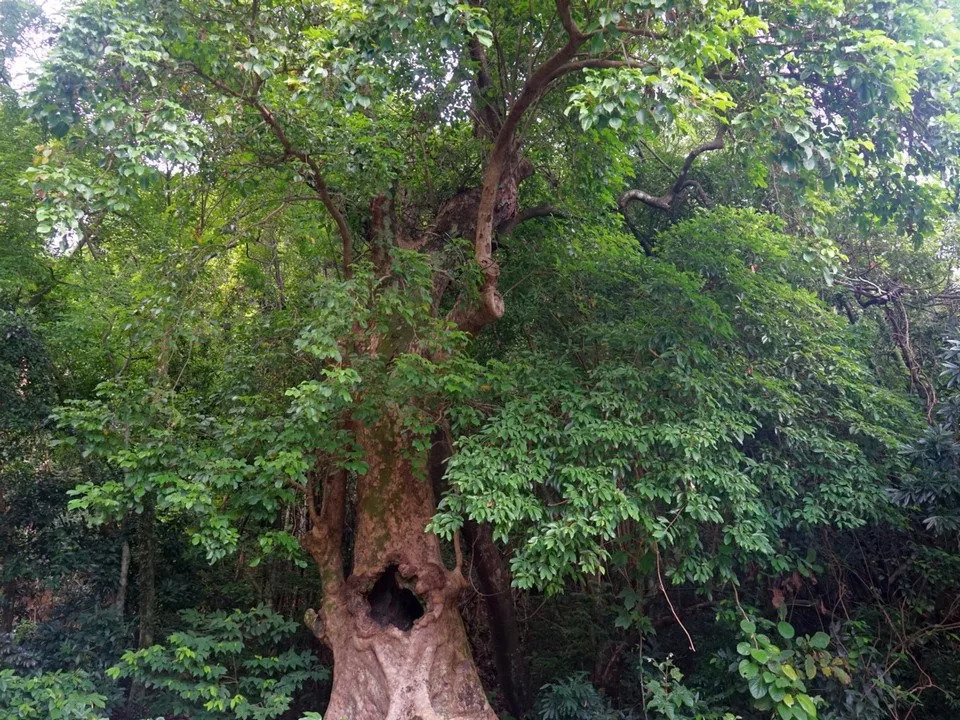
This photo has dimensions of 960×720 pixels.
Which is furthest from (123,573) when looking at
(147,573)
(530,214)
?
(530,214)

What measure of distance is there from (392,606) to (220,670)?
56.1 inches

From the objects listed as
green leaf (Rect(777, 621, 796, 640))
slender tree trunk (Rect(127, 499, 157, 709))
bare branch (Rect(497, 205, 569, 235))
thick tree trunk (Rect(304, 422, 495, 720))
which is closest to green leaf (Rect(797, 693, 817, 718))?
green leaf (Rect(777, 621, 796, 640))

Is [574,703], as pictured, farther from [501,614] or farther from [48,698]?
[48,698]

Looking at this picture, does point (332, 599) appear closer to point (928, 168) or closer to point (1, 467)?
point (1, 467)

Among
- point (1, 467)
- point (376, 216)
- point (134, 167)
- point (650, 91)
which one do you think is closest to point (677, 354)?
point (650, 91)

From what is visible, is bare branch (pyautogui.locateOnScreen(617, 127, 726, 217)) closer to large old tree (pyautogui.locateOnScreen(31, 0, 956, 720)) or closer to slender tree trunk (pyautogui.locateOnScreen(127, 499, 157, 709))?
large old tree (pyautogui.locateOnScreen(31, 0, 956, 720))

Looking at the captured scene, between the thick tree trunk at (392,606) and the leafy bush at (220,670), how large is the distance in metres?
0.59

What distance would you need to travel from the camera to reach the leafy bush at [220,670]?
5.71 meters

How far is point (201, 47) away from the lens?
5.18 meters

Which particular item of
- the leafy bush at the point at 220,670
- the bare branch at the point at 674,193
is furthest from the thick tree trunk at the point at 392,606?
the bare branch at the point at 674,193

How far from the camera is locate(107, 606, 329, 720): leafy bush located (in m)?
5.71

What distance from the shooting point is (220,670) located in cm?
591

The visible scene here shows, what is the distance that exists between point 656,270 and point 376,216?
96.4 inches

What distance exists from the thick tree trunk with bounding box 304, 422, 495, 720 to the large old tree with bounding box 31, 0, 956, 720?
0.06 feet
